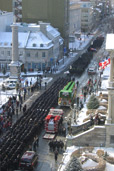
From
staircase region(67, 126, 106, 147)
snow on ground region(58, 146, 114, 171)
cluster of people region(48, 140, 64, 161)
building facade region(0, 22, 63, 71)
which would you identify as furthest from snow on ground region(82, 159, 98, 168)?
building facade region(0, 22, 63, 71)

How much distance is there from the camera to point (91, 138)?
30.8 metres

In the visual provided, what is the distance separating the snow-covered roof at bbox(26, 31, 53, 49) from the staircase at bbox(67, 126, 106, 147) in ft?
126

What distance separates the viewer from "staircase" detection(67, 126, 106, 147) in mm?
30656

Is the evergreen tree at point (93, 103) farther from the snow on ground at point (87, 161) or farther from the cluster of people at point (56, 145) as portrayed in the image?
the snow on ground at point (87, 161)

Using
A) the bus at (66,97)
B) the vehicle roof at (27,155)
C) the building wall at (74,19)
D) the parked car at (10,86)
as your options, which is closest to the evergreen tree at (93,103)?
the bus at (66,97)

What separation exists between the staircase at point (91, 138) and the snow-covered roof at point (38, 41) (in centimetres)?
3840

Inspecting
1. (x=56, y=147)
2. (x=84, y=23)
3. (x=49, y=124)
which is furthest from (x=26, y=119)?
(x=84, y=23)

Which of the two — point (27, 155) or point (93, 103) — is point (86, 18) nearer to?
point (93, 103)

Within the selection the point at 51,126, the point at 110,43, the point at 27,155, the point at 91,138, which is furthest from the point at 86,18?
the point at 27,155

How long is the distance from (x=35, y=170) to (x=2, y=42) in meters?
42.7

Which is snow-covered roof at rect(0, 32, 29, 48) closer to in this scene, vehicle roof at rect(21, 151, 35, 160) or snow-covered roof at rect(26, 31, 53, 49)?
snow-covered roof at rect(26, 31, 53, 49)

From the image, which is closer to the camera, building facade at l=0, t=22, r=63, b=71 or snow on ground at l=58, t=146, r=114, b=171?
snow on ground at l=58, t=146, r=114, b=171

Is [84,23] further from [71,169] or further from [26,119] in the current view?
[71,169]

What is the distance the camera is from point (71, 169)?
22.5 meters
